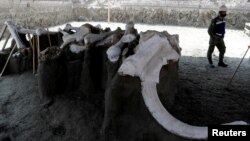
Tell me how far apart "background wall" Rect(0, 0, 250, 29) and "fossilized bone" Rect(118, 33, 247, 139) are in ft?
47.3

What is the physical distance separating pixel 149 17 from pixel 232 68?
1311 cm

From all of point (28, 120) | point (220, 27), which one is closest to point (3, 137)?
point (28, 120)

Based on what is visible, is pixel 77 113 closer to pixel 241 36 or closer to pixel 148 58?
pixel 148 58

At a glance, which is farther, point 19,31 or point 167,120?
point 19,31

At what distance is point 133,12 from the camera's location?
72.4 feet

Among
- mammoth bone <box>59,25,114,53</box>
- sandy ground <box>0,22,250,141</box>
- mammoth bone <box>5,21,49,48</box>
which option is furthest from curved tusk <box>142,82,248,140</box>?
mammoth bone <box>5,21,49,48</box>

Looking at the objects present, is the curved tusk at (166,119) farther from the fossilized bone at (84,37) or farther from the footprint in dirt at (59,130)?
the fossilized bone at (84,37)

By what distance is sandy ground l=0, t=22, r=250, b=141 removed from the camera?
4.88m

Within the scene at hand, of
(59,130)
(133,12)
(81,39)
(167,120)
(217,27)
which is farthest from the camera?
(133,12)

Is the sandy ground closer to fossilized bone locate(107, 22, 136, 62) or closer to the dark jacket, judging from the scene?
fossilized bone locate(107, 22, 136, 62)

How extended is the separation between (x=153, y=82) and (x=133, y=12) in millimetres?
18825

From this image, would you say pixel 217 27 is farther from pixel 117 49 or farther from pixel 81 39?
pixel 117 49

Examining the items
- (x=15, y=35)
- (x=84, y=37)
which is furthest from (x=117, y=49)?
(x=15, y=35)

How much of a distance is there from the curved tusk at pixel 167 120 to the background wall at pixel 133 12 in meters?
14.6
